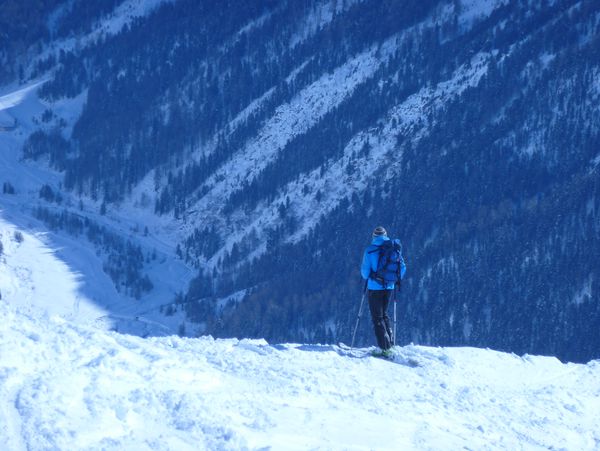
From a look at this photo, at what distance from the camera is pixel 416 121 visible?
134 meters

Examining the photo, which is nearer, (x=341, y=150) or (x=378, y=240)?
(x=378, y=240)

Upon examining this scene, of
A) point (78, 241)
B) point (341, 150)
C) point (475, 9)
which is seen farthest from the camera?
point (475, 9)

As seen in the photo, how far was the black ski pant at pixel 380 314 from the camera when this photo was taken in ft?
70.0

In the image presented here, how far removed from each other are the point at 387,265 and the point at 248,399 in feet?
19.6

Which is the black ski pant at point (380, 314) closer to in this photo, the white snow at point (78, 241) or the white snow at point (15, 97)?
the white snow at point (78, 241)

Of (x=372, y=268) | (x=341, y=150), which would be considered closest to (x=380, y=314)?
(x=372, y=268)

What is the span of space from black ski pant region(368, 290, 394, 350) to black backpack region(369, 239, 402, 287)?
35 cm

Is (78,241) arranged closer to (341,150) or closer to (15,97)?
(341,150)

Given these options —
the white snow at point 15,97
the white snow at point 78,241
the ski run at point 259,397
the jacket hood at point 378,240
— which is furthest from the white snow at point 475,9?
the jacket hood at point 378,240

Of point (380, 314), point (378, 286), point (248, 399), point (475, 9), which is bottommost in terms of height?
point (248, 399)

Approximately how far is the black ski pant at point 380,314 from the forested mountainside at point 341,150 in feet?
237

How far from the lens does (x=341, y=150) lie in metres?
136

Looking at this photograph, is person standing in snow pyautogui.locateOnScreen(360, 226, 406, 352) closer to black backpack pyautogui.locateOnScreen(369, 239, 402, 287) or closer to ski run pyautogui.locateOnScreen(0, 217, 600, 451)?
black backpack pyautogui.locateOnScreen(369, 239, 402, 287)

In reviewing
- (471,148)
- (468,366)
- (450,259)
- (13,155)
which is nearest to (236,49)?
(13,155)
